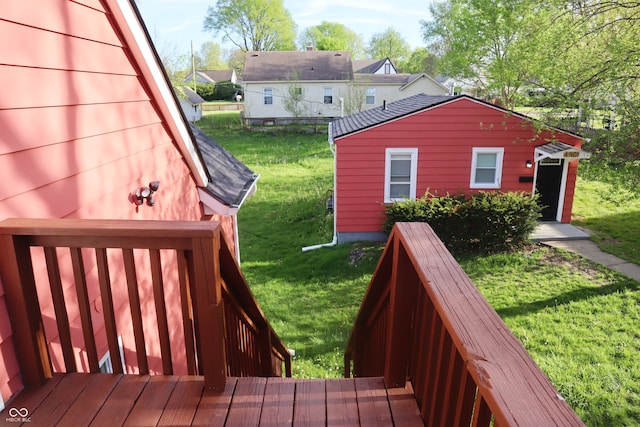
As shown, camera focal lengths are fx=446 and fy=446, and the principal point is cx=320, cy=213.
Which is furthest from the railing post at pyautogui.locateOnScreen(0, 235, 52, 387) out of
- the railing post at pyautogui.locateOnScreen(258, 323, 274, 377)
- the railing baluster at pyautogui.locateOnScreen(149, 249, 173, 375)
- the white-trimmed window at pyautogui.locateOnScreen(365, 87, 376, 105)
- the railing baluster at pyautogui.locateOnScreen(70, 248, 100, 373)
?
the white-trimmed window at pyautogui.locateOnScreen(365, 87, 376, 105)

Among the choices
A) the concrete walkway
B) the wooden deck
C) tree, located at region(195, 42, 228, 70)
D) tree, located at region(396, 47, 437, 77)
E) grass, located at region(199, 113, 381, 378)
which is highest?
tree, located at region(195, 42, 228, 70)

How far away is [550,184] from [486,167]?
6.60 feet

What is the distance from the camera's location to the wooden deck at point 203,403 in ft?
6.45

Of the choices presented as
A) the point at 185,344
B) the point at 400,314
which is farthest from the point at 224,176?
the point at 400,314

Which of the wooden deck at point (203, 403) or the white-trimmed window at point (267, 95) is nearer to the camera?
the wooden deck at point (203, 403)

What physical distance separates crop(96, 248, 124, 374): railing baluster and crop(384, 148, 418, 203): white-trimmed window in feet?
32.5

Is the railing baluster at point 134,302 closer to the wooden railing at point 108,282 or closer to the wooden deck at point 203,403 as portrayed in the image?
the wooden railing at point 108,282

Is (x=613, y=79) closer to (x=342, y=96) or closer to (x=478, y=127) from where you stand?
(x=478, y=127)

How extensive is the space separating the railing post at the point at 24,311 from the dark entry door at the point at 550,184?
12.3 m

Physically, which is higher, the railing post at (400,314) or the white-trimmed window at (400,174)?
the railing post at (400,314)

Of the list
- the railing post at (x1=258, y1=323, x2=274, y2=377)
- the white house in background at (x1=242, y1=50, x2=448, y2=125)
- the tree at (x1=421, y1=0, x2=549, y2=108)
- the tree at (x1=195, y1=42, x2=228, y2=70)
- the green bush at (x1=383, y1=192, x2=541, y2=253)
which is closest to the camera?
the railing post at (x1=258, y1=323, x2=274, y2=377)

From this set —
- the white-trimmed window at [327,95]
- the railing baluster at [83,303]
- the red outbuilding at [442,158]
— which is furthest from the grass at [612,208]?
the white-trimmed window at [327,95]

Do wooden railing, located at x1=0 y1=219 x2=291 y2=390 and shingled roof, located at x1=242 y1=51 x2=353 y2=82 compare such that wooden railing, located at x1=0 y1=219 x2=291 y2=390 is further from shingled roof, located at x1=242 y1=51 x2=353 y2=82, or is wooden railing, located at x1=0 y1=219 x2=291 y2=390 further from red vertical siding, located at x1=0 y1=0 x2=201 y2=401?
shingled roof, located at x1=242 y1=51 x2=353 y2=82

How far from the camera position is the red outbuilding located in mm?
11156
